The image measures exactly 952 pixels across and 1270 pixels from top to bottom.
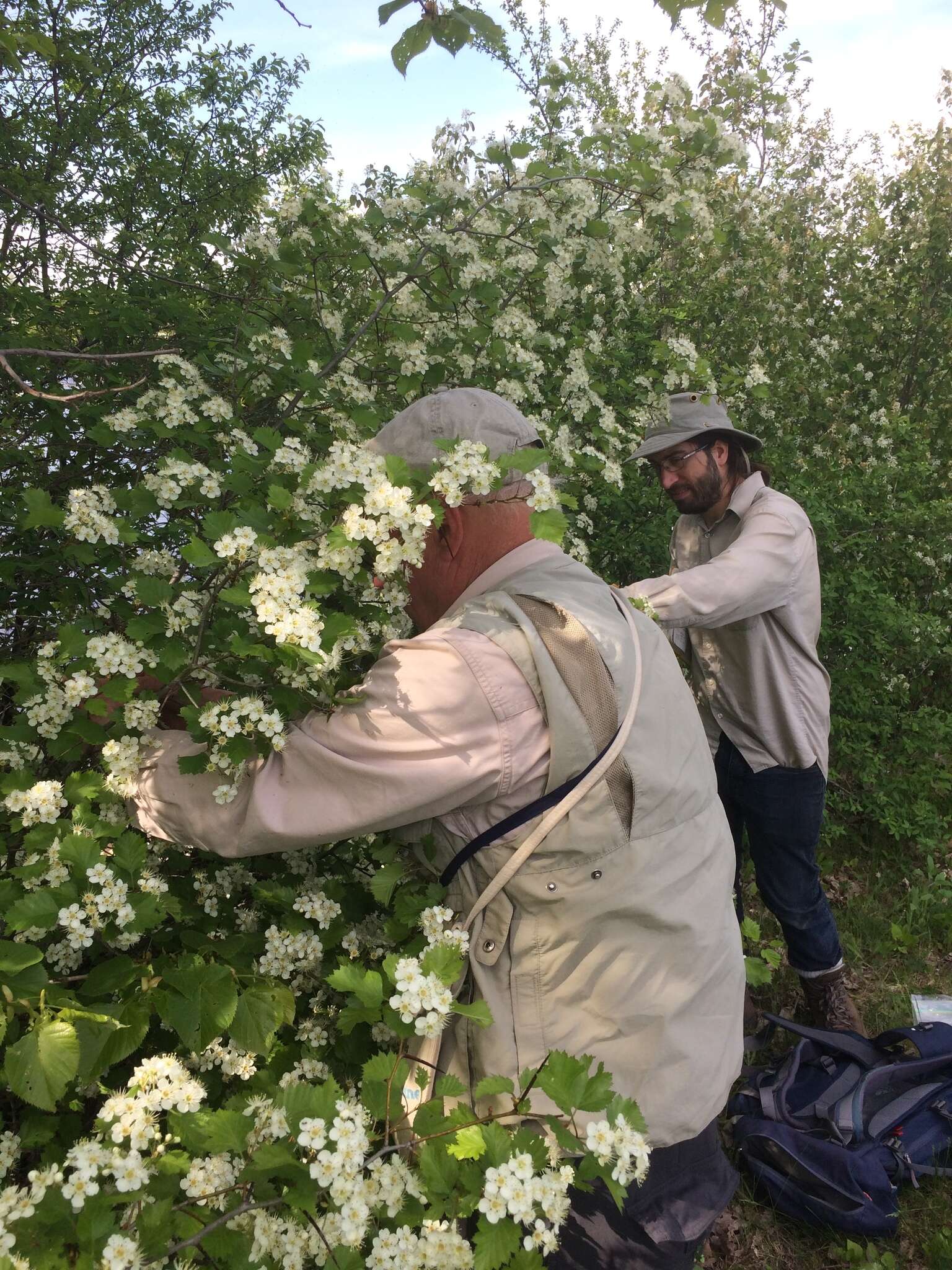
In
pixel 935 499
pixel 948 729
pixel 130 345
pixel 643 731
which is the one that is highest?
pixel 130 345

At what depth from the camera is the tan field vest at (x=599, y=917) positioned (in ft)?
5.05

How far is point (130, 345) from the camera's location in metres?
3.70

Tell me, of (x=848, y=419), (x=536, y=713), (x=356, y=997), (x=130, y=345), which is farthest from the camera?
(x=848, y=419)

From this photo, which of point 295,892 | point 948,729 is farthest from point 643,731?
point 948,729

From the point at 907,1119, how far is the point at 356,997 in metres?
2.62

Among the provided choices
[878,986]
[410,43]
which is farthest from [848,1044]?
[410,43]

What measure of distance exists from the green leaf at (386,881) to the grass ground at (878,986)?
92.2 inches

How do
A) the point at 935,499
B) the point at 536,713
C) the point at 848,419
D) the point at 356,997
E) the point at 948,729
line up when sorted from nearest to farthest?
the point at 536,713 → the point at 356,997 → the point at 948,729 → the point at 935,499 → the point at 848,419

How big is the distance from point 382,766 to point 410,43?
1830 mm

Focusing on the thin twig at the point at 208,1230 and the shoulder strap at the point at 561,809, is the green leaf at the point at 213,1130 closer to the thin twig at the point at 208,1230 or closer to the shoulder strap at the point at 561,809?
the thin twig at the point at 208,1230

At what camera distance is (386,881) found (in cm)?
173

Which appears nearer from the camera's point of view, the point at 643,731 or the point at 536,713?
the point at 536,713

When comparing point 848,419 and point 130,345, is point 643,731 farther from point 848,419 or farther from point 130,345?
point 848,419

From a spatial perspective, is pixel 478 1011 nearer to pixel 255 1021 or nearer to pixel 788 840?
pixel 255 1021
